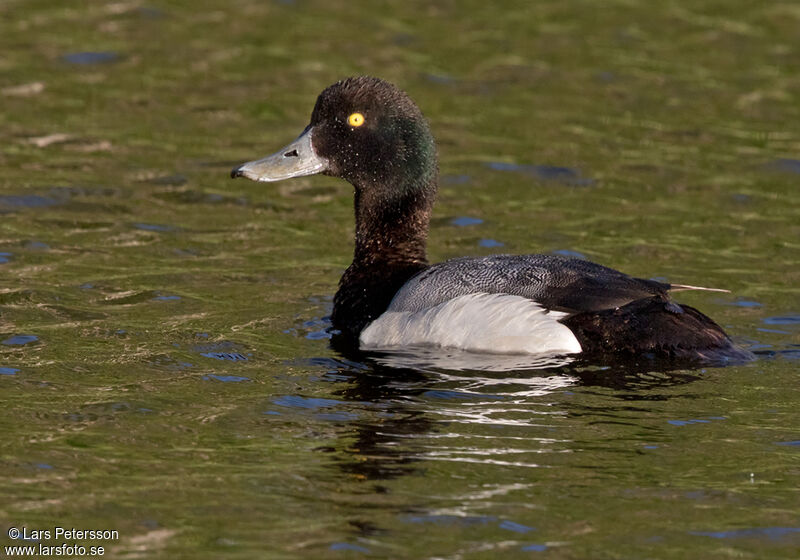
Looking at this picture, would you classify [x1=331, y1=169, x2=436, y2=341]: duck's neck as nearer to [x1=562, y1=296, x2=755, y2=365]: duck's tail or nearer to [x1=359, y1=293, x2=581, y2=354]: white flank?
[x1=359, y1=293, x2=581, y2=354]: white flank

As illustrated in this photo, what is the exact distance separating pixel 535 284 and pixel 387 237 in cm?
153

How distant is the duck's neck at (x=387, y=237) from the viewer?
9.30 m

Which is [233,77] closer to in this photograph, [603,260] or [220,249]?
[220,249]

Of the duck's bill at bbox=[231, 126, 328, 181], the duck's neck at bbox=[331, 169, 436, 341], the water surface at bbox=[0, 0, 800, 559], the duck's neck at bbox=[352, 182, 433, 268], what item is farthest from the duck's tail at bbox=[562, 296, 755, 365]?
the duck's bill at bbox=[231, 126, 328, 181]

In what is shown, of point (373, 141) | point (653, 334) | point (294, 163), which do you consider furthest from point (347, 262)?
point (653, 334)

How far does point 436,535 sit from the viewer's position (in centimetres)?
566

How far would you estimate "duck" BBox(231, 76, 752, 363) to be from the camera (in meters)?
8.03

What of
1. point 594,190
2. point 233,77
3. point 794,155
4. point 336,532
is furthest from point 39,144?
point 336,532

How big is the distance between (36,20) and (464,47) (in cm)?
485

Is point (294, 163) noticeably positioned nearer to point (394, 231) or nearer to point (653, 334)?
point (394, 231)

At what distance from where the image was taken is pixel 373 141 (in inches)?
374

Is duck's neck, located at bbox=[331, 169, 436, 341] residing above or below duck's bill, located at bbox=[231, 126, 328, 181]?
below

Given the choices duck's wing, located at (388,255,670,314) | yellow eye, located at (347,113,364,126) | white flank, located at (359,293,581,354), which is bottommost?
white flank, located at (359,293,581,354)

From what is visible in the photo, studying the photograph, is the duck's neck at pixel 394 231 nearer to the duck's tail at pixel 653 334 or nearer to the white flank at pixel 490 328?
the white flank at pixel 490 328
